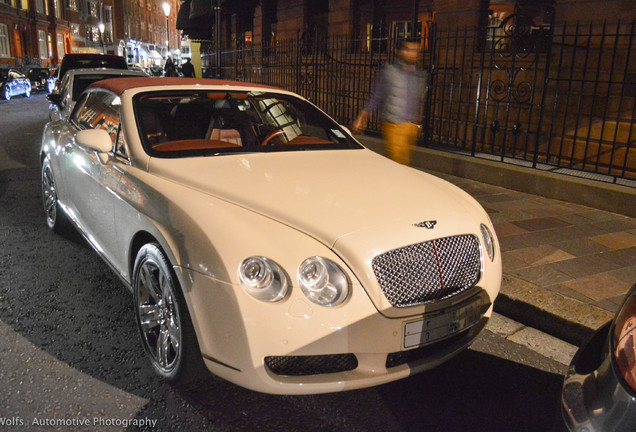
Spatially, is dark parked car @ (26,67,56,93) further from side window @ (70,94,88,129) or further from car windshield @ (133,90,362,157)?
car windshield @ (133,90,362,157)

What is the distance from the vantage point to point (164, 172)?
2.91 m

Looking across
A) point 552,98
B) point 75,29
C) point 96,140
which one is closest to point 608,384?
point 96,140

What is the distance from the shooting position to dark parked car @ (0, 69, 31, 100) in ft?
71.5

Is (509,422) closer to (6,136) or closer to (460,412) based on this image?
(460,412)

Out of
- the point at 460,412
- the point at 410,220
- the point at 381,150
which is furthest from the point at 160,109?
the point at 381,150

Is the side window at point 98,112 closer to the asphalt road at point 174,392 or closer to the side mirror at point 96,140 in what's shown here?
the side mirror at point 96,140

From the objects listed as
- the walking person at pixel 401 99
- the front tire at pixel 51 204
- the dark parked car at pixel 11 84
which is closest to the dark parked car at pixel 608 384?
the front tire at pixel 51 204

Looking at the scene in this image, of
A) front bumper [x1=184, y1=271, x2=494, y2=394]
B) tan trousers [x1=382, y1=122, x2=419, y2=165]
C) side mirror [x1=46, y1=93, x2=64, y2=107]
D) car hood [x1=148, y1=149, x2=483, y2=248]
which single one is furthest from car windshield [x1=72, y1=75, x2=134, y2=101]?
front bumper [x1=184, y1=271, x2=494, y2=394]

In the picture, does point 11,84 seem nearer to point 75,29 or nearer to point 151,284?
point 151,284

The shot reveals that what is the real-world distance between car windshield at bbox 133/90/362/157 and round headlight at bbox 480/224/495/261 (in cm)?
137

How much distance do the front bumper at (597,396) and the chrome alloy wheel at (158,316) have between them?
62.7 inches

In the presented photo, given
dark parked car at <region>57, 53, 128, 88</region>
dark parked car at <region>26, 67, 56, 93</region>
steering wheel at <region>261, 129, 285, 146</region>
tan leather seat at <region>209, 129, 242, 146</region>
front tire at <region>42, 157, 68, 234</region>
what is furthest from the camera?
dark parked car at <region>26, 67, 56, 93</region>

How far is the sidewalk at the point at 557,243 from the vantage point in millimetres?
3389

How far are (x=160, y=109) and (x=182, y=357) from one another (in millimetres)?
1787
